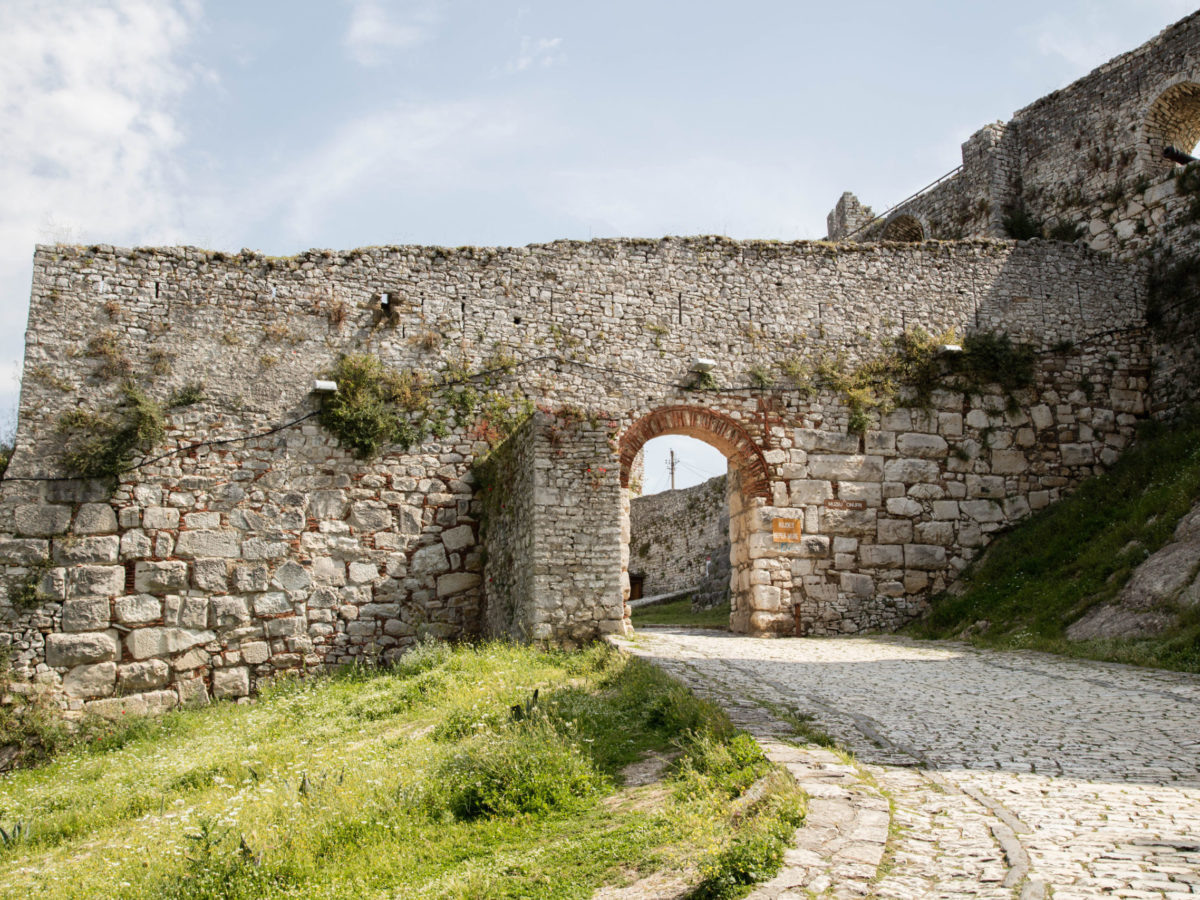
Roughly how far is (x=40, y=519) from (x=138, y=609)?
179 centimetres

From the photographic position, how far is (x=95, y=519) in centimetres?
1262

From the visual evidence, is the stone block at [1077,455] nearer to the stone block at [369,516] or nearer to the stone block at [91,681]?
the stone block at [369,516]

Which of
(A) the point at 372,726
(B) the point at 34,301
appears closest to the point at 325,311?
(B) the point at 34,301

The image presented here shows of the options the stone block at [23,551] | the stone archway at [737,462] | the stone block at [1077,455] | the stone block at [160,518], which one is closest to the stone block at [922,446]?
the stone block at [1077,455]

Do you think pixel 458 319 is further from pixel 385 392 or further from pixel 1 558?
pixel 1 558

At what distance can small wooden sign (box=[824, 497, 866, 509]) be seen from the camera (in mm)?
15000

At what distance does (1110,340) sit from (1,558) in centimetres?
1830

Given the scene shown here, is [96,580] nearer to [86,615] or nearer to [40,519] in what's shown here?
[86,615]

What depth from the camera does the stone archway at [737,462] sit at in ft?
48.3

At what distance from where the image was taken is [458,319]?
14.7 metres

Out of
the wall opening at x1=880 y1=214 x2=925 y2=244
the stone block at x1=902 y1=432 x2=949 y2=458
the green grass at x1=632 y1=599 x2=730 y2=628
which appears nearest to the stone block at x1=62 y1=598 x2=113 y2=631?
the green grass at x1=632 y1=599 x2=730 y2=628

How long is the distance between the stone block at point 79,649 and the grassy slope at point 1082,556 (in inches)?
464

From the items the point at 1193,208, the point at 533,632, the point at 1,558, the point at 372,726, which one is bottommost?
the point at 372,726

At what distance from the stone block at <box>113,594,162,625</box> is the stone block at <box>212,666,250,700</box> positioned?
115cm
